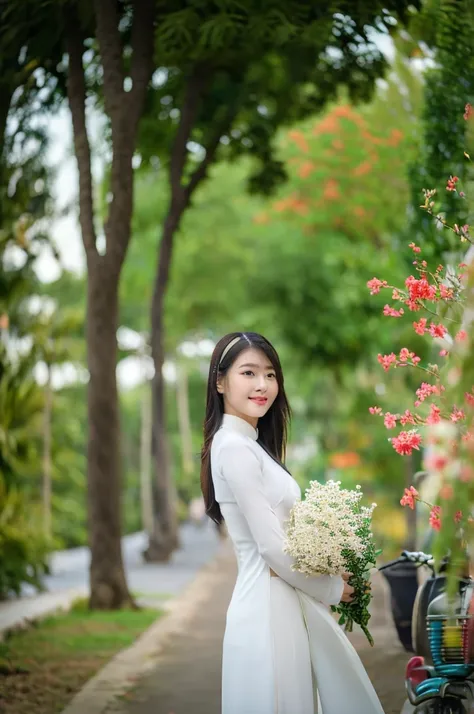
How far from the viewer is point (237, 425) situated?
14.9ft

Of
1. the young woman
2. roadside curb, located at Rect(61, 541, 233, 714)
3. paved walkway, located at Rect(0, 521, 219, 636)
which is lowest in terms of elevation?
paved walkway, located at Rect(0, 521, 219, 636)

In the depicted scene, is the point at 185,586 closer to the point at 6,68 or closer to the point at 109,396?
the point at 109,396

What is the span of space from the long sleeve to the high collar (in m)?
0.19

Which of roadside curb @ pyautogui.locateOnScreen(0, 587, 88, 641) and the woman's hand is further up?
the woman's hand

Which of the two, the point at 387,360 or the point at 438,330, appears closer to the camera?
the point at 438,330

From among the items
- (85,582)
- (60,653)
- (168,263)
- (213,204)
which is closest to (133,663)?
(60,653)

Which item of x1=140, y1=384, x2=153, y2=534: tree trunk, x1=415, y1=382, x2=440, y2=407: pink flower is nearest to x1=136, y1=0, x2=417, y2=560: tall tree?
x1=415, y1=382, x2=440, y2=407: pink flower

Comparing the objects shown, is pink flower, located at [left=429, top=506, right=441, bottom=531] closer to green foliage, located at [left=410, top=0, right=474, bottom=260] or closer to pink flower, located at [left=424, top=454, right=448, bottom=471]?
pink flower, located at [left=424, top=454, right=448, bottom=471]

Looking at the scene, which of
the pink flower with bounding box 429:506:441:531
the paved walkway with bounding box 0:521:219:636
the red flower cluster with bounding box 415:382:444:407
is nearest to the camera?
the pink flower with bounding box 429:506:441:531

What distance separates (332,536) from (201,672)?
5.69 metres

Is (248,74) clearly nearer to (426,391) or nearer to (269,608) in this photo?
(426,391)

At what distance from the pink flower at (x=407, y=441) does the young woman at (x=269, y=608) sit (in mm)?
767

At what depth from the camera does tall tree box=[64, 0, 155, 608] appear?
10617 mm

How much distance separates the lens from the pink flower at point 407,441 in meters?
5.01
